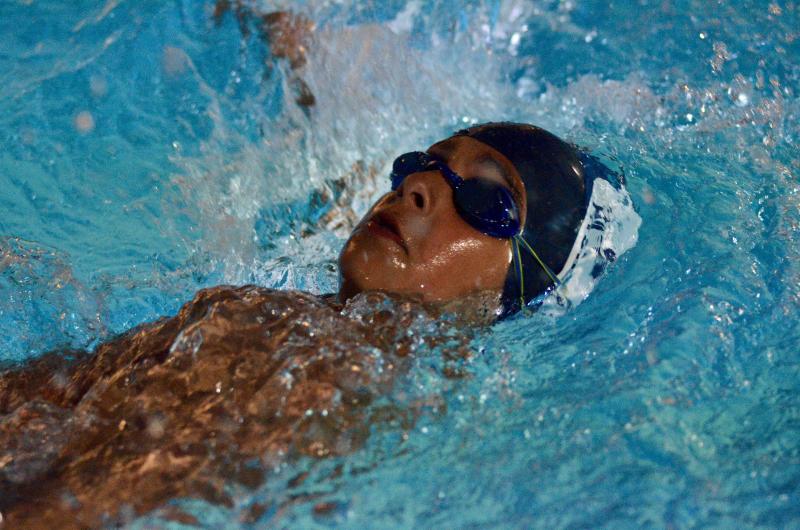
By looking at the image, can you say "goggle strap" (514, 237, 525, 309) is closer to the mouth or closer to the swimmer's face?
the swimmer's face

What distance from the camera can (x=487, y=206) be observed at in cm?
250

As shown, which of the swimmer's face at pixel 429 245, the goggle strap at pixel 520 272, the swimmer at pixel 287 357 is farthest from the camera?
the goggle strap at pixel 520 272

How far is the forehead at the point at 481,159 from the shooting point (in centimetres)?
260

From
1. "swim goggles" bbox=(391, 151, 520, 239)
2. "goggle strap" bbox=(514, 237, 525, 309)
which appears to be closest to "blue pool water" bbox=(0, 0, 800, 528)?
"goggle strap" bbox=(514, 237, 525, 309)

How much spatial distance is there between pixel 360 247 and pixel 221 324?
535 millimetres

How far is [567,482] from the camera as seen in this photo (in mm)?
1981

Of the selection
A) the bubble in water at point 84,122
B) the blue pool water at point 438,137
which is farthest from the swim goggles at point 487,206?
the bubble in water at point 84,122

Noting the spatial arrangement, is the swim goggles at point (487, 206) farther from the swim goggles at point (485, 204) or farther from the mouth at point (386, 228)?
the mouth at point (386, 228)

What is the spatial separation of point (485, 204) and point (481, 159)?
192 millimetres

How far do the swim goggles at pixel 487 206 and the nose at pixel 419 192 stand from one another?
0.05 m

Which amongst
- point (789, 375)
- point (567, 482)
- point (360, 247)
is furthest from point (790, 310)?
point (360, 247)

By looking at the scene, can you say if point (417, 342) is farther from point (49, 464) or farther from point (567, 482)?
point (49, 464)

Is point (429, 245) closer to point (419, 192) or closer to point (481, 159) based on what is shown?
point (419, 192)

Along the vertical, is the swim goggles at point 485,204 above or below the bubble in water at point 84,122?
below
